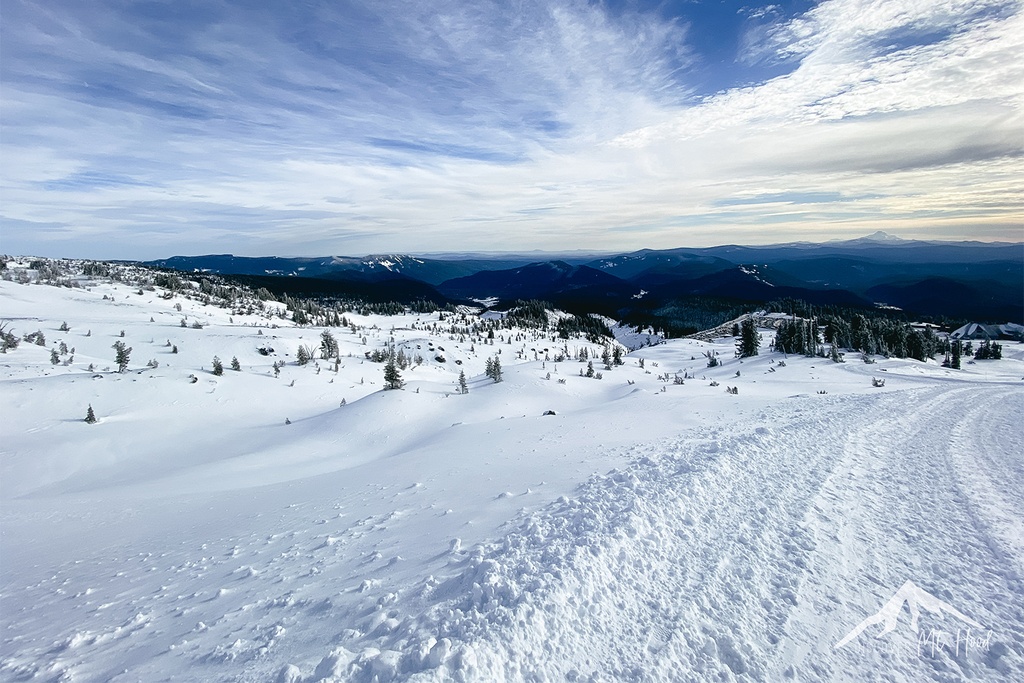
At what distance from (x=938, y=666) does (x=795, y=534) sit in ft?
7.02

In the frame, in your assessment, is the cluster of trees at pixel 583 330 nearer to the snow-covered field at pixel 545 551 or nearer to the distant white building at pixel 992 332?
the distant white building at pixel 992 332

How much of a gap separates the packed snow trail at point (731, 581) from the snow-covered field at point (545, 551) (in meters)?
0.03

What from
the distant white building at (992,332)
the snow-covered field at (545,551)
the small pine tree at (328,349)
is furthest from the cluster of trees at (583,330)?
the snow-covered field at (545,551)

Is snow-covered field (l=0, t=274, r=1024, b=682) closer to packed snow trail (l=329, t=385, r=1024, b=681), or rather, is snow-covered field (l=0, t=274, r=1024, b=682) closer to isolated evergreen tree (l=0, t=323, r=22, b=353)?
packed snow trail (l=329, t=385, r=1024, b=681)

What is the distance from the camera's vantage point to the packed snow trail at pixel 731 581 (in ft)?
12.4

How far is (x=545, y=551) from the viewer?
544 cm

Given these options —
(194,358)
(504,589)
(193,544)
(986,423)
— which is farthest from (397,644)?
(194,358)

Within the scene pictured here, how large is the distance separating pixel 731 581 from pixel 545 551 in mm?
2239

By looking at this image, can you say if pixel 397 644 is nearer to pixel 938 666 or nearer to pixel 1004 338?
pixel 938 666

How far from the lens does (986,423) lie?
34.9ft

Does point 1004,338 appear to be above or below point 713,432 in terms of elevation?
below

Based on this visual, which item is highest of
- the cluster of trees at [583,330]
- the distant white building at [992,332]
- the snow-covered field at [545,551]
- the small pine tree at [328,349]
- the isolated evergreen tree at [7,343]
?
the isolated evergreen tree at [7,343]

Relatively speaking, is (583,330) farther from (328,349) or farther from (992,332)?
(992,332)

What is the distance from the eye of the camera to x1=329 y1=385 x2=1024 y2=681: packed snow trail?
12.4 feet
